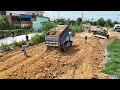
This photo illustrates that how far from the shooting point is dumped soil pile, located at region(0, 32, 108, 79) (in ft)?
33.3

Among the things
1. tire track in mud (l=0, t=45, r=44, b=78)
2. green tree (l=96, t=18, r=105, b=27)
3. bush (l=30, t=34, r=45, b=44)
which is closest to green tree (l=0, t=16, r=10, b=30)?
bush (l=30, t=34, r=45, b=44)

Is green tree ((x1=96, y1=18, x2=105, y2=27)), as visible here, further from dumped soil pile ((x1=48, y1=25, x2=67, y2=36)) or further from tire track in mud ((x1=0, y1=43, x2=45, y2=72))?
tire track in mud ((x1=0, y1=43, x2=45, y2=72))

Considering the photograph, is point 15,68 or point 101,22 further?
point 101,22

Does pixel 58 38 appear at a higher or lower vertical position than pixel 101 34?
higher

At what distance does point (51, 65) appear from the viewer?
12.1 m

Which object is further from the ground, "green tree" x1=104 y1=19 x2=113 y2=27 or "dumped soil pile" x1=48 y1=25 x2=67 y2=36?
"dumped soil pile" x1=48 y1=25 x2=67 y2=36

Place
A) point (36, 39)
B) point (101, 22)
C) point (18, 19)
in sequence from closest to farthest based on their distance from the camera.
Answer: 1. point (36, 39)
2. point (18, 19)
3. point (101, 22)

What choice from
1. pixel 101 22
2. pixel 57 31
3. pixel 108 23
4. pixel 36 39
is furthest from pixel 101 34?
pixel 108 23

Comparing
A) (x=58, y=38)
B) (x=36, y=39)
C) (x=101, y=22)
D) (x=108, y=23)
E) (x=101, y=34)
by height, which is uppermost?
(x=58, y=38)

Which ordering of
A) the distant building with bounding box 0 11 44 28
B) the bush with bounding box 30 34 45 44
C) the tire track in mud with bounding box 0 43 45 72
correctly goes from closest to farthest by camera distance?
the tire track in mud with bounding box 0 43 45 72 < the bush with bounding box 30 34 45 44 < the distant building with bounding box 0 11 44 28

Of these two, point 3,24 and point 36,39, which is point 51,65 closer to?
point 36,39

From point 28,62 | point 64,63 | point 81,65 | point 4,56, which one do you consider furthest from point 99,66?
point 4,56
